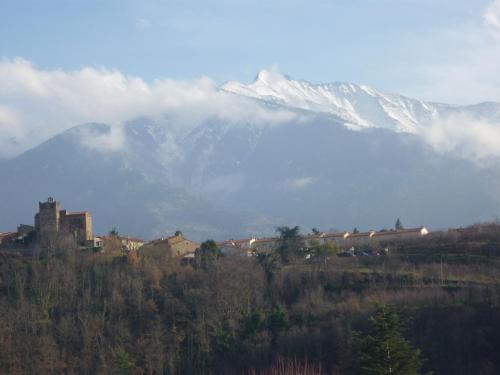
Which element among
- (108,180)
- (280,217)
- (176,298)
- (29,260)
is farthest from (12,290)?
(108,180)

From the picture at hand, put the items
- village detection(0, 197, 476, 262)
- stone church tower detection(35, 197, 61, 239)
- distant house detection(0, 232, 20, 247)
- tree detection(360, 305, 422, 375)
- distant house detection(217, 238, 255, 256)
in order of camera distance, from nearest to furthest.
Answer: tree detection(360, 305, 422, 375), village detection(0, 197, 476, 262), stone church tower detection(35, 197, 61, 239), distant house detection(0, 232, 20, 247), distant house detection(217, 238, 255, 256)

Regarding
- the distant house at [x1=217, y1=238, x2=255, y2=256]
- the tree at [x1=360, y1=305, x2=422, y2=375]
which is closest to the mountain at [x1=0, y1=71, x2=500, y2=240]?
the distant house at [x1=217, y1=238, x2=255, y2=256]

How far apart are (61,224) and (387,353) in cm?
4956

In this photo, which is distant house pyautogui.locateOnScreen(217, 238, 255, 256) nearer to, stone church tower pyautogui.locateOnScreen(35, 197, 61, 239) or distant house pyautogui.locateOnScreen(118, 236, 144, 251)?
distant house pyautogui.locateOnScreen(118, 236, 144, 251)

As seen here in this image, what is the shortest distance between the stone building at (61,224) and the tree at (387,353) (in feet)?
150

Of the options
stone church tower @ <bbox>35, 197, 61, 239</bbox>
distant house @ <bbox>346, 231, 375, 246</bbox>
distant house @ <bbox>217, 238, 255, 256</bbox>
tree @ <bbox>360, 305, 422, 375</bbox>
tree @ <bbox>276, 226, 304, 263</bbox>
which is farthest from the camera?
distant house @ <bbox>217, 238, 255, 256</bbox>

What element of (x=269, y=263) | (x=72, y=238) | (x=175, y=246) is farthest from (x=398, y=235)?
(x=72, y=238)

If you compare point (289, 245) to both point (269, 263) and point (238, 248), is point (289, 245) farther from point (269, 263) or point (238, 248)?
point (238, 248)

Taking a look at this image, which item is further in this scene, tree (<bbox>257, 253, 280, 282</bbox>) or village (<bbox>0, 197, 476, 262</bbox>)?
village (<bbox>0, 197, 476, 262</bbox>)

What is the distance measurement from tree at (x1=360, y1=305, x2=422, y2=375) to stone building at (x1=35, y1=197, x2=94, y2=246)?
4574 cm

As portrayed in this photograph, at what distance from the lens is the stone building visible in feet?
248

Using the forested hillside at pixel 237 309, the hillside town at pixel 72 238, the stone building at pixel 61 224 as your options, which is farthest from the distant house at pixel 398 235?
the stone building at pixel 61 224

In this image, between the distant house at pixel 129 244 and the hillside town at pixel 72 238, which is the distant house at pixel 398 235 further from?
the distant house at pixel 129 244

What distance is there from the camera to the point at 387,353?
3209 cm
